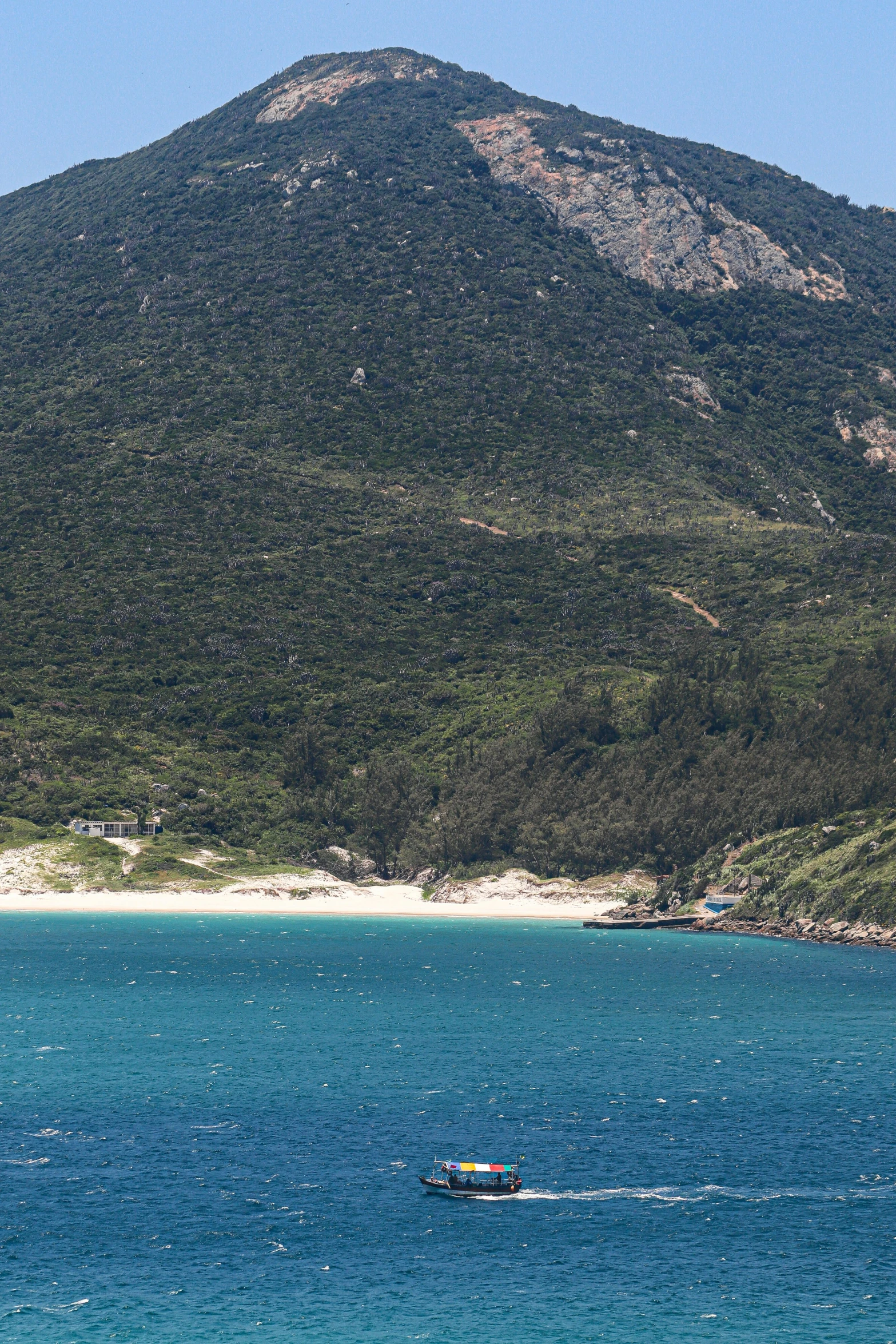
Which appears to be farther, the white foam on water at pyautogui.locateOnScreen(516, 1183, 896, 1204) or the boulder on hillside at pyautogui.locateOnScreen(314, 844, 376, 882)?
the boulder on hillside at pyautogui.locateOnScreen(314, 844, 376, 882)

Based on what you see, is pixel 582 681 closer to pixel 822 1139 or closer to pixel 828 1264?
pixel 822 1139

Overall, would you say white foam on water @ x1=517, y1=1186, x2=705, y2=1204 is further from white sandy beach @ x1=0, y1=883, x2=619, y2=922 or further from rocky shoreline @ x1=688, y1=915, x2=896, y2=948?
white sandy beach @ x1=0, y1=883, x2=619, y2=922

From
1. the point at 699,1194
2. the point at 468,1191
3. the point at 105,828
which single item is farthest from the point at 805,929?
the point at 468,1191

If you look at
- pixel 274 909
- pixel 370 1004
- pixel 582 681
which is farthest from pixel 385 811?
pixel 370 1004

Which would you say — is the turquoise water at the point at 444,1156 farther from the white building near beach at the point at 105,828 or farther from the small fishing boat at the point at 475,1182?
the white building near beach at the point at 105,828

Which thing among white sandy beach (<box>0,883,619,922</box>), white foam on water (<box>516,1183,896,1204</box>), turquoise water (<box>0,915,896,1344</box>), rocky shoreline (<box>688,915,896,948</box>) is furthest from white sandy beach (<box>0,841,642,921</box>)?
white foam on water (<box>516,1183,896,1204</box>)

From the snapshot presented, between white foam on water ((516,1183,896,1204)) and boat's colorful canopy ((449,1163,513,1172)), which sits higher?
boat's colorful canopy ((449,1163,513,1172))

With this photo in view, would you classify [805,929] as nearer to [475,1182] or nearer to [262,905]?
[262,905]

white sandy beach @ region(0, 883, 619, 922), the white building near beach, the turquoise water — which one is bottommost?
white sandy beach @ region(0, 883, 619, 922)
